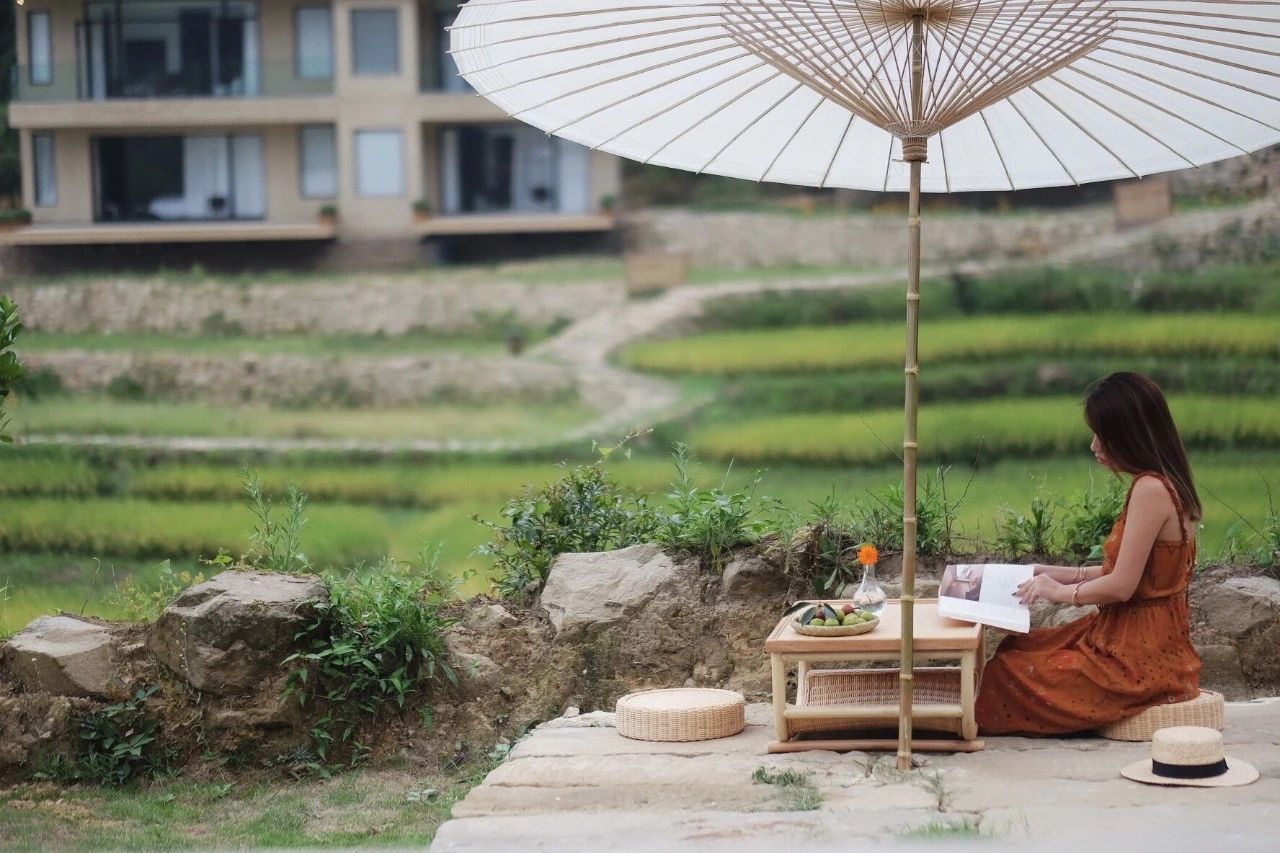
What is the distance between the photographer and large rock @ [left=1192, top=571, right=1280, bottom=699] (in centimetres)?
449

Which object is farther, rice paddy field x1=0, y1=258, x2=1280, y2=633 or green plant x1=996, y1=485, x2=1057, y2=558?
rice paddy field x1=0, y1=258, x2=1280, y2=633

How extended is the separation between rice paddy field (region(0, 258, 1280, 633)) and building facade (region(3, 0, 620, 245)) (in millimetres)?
1022

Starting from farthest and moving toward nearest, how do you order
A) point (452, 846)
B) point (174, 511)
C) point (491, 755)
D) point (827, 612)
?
point (174, 511)
point (491, 755)
point (827, 612)
point (452, 846)

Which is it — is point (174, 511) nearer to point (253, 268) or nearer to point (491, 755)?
point (253, 268)

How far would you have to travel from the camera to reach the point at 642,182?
35.3ft

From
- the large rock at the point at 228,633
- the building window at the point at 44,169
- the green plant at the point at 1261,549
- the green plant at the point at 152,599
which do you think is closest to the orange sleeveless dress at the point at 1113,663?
the green plant at the point at 1261,549

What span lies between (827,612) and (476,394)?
7.08 m

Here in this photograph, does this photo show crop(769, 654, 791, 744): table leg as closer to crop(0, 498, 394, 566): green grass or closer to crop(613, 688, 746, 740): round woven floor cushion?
crop(613, 688, 746, 740): round woven floor cushion

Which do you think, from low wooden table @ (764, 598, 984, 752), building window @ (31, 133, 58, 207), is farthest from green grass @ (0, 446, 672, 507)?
low wooden table @ (764, 598, 984, 752)

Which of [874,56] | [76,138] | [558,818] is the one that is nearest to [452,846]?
[558,818]

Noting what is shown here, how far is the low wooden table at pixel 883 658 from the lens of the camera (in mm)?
3426

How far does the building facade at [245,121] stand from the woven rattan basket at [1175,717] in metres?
7.64

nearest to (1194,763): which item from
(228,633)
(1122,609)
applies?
(1122,609)

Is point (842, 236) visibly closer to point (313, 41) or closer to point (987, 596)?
point (313, 41)
